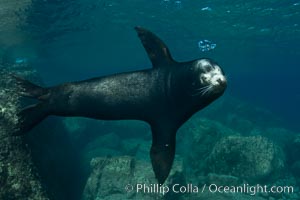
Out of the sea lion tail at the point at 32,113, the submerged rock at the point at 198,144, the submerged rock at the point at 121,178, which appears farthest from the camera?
the submerged rock at the point at 198,144

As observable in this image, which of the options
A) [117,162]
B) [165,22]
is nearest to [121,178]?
[117,162]

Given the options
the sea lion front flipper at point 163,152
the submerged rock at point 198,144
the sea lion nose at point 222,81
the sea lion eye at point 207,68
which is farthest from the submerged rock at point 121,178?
the sea lion nose at point 222,81

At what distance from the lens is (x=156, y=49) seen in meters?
5.57

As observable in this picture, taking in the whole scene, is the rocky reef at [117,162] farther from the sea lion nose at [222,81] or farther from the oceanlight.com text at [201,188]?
the sea lion nose at [222,81]

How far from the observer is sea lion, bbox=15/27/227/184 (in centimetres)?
532

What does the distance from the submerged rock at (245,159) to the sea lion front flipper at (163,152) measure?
7.39 m

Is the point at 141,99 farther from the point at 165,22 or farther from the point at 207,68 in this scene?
the point at 165,22

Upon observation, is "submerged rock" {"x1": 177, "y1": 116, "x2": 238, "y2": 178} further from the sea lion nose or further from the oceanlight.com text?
the sea lion nose

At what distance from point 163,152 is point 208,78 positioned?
4.80 feet

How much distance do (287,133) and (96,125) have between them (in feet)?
43.9

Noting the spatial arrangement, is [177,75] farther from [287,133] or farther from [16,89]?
[287,133]

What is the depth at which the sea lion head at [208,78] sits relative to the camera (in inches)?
182

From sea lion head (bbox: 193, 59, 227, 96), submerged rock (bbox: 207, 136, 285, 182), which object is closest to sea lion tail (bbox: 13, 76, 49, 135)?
sea lion head (bbox: 193, 59, 227, 96)

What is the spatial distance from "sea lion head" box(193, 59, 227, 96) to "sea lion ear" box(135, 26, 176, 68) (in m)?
0.71
